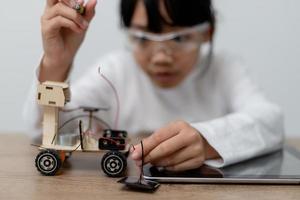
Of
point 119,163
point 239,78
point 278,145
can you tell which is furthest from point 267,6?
point 119,163

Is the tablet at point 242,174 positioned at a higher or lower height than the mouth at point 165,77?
lower

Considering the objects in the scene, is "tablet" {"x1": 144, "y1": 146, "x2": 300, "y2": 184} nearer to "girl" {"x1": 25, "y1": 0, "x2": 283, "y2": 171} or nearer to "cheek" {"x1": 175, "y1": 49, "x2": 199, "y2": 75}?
"girl" {"x1": 25, "y1": 0, "x2": 283, "y2": 171}

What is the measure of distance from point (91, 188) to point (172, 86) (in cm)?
70

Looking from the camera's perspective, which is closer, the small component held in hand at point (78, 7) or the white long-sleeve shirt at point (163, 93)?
the small component held in hand at point (78, 7)

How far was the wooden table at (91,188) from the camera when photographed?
0.52 m

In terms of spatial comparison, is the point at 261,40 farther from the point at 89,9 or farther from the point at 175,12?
the point at 89,9

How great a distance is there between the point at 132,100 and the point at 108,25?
25 cm

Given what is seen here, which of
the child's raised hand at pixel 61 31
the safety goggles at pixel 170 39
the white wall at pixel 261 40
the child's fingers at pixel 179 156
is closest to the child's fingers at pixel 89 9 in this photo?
the child's raised hand at pixel 61 31

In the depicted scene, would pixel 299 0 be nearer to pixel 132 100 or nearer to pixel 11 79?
pixel 132 100

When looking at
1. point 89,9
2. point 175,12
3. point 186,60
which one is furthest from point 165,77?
point 89,9

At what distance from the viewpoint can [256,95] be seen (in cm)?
105

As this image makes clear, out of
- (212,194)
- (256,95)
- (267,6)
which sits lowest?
(212,194)

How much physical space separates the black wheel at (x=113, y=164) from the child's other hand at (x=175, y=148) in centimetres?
2

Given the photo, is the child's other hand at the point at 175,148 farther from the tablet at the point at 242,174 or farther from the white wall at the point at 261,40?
the white wall at the point at 261,40
